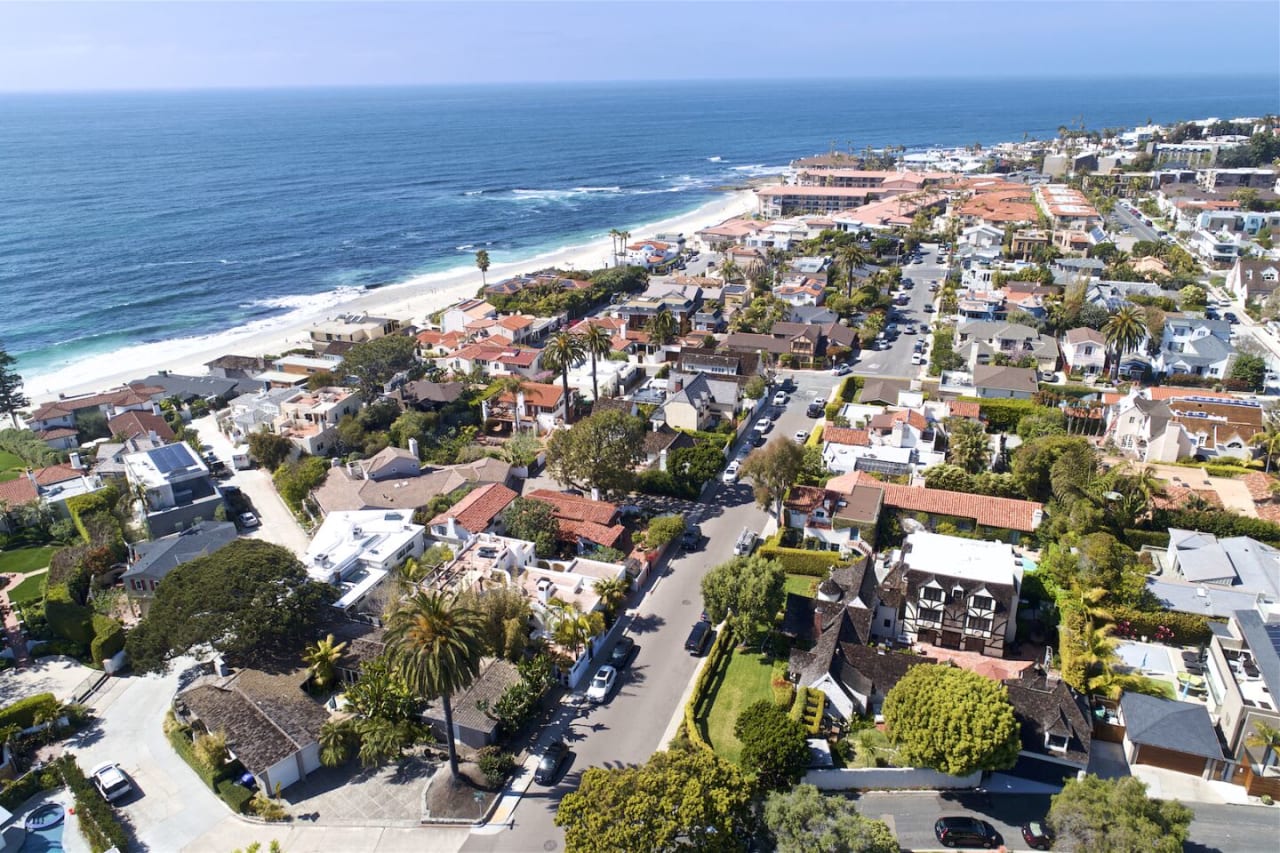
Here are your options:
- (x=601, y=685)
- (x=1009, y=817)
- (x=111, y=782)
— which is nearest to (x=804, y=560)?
(x=601, y=685)

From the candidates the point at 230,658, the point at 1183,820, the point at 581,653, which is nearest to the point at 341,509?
the point at 230,658

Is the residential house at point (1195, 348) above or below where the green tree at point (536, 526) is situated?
above

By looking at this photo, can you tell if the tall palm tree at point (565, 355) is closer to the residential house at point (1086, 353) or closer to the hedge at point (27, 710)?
the hedge at point (27, 710)

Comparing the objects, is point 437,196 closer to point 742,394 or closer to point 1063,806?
point 742,394

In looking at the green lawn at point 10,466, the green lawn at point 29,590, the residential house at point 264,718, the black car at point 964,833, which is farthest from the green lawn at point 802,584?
the green lawn at point 10,466

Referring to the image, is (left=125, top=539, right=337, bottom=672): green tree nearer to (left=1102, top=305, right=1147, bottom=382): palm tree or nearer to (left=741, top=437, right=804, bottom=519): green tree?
(left=741, top=437, right=804, bottom=519): green tree

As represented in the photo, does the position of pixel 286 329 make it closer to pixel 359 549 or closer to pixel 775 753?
pixel 359 549
